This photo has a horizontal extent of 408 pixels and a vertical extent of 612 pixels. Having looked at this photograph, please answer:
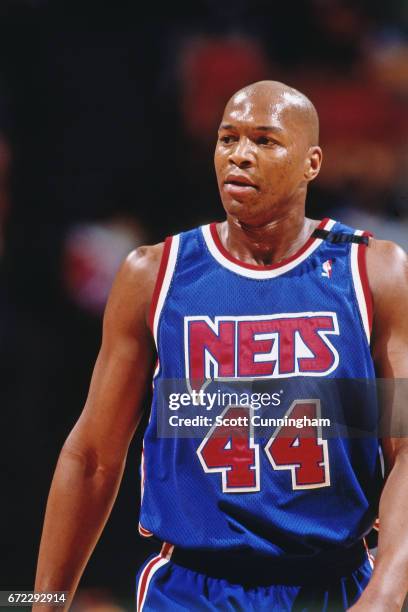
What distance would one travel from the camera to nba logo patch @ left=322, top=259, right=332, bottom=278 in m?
1.94

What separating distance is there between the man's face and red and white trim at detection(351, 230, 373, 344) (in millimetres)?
208

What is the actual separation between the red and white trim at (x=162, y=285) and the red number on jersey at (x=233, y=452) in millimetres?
236

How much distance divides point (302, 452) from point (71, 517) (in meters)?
0.53

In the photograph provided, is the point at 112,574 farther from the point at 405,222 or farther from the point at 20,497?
Answer: the point at 405,222

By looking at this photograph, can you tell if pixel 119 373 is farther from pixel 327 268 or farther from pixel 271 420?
pixel 327 268

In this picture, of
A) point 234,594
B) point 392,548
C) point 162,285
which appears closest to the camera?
point 392,548

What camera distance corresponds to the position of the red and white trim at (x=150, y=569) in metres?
1.96

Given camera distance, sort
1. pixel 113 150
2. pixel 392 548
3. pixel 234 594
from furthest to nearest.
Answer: pixel 113 150
pixel 234 594
pixel 392 548

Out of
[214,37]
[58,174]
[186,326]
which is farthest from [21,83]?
[186,326]

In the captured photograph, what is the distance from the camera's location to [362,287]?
6.24ft

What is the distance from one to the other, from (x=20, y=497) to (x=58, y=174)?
2.97 feet

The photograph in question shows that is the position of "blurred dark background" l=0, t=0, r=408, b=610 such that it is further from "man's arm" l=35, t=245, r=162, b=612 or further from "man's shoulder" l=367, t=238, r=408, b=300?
"man's shoulder" l=367, t=238, r=408, b=300

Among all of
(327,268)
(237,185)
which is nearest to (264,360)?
(327,268)

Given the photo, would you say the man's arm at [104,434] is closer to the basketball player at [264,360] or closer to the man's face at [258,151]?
the basketball player at [264,360]
